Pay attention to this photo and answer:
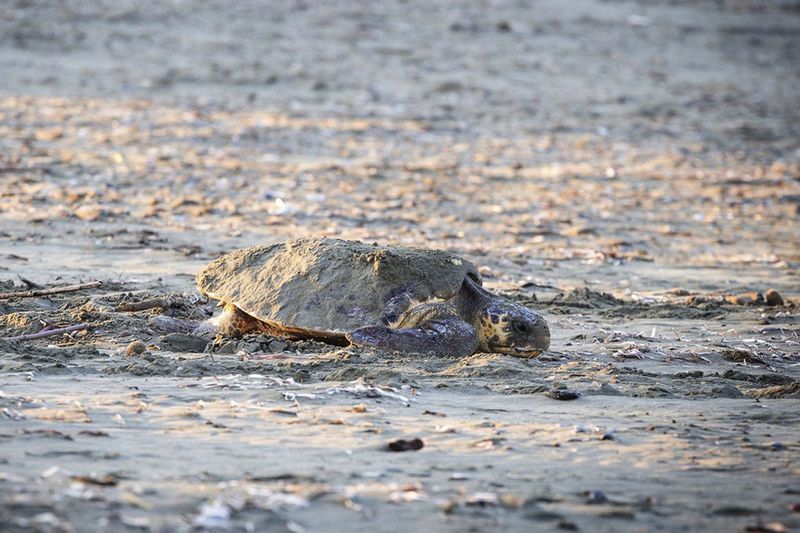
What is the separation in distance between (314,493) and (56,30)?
42.9 ft

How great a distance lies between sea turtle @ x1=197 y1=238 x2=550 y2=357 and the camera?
4812mm

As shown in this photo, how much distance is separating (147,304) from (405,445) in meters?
2.40

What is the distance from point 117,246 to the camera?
7445 millimetres

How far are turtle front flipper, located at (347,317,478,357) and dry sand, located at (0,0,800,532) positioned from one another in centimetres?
9

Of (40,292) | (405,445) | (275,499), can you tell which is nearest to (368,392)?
(405,445)

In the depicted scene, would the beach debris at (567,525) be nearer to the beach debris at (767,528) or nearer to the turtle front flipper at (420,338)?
the beach debris at (767,528)

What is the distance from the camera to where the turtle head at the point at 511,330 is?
16.2 feet

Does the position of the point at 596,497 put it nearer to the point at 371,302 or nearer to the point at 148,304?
the point at 371,302

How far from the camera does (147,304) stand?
5.44 m

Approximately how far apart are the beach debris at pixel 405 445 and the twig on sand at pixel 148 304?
2337 mm

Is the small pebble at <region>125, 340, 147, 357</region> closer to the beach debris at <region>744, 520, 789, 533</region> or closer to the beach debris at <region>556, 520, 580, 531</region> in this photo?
the beach debris at <region>556, 520, 580, 531</region>

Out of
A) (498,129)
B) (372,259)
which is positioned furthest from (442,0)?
(372,259)

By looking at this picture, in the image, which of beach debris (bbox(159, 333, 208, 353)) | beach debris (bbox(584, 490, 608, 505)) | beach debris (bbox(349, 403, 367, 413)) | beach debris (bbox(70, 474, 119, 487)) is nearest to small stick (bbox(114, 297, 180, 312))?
beach debris (bbox(159, 333, 208, 353))

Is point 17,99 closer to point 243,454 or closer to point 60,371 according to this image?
point 60,371
